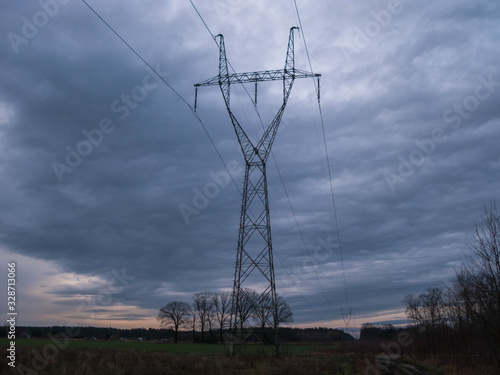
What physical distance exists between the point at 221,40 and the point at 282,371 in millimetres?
20135

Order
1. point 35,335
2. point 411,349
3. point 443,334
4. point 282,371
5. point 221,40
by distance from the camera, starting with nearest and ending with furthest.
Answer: point 282,371, point 221,40, point 443,334, point 411,349, point 35,335

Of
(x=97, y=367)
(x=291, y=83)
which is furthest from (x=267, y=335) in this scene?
(x=291, y=83)

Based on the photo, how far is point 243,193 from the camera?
28094mm

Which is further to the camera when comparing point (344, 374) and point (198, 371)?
point (344, 374)

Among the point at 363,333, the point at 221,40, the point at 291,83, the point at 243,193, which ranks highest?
the point at 221,40

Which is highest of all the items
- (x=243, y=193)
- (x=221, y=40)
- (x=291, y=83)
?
(x=221, y=40)

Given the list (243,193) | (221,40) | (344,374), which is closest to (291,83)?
(221,40)

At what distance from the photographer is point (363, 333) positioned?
17150cm

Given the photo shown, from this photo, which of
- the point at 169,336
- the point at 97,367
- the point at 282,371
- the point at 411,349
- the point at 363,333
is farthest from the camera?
the point at 363,333

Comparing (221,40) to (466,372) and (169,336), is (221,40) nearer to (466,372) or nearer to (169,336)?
(466,372)

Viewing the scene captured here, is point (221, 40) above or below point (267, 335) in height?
above

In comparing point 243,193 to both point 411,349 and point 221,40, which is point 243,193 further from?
point 411,349

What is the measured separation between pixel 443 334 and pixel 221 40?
54.2 metres

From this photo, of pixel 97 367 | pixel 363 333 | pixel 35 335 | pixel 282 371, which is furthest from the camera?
pixel 363 333
